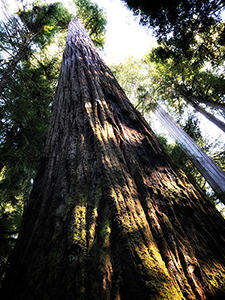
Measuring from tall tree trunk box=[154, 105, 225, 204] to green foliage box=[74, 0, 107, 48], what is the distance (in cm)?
642

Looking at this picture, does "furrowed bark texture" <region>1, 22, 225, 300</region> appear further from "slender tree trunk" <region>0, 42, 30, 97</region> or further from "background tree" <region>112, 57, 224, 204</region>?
"background tree" <region>112, 57, 224, 204</region>

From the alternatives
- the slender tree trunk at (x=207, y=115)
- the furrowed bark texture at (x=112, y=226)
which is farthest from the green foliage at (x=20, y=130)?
the slender tree trunk at (x=207, y=115)

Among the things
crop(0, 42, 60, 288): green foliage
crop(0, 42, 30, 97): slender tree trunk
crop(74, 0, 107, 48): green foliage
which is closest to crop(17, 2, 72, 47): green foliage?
crop(0, 42, 30, 97): slender tree trunk

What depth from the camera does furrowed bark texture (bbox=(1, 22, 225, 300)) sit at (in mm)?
659

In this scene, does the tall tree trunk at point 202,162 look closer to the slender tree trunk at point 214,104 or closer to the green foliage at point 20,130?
the slender tree trunk at point 214,104

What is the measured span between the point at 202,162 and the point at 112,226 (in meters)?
5.55

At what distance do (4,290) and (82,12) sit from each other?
35.9 feet

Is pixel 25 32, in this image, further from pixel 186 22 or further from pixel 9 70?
pixel 186 22

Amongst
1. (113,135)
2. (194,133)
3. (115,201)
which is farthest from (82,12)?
(115,201)

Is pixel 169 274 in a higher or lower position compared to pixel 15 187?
lower

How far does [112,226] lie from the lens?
81 cm

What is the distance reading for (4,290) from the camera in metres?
0.89

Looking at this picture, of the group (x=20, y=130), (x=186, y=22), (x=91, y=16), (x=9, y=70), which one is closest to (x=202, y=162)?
(x=186, y=22)

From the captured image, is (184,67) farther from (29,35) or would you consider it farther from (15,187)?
(15,187)
